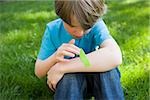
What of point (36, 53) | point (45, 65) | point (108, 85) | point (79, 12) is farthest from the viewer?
point (36, 53)

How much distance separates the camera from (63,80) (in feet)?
7.38

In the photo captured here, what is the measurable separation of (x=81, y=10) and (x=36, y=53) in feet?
4.21

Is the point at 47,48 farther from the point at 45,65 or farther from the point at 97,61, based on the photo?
the point at 97,61

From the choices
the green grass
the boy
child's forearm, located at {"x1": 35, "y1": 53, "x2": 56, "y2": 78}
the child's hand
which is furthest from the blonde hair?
the green grass

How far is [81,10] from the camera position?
2.13 metres

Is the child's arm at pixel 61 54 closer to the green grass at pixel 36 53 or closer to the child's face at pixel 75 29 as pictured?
the child's face at pixel 75 29

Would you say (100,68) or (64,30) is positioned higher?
(64,30)

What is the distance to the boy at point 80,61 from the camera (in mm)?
2157

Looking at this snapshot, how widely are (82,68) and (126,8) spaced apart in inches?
160

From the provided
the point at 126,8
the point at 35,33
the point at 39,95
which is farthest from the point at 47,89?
the point at 126,8

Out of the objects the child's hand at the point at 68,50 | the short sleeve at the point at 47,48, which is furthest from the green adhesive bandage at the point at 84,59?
the short sleeve at the point at 47,48

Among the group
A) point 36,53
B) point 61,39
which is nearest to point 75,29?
point 61,39

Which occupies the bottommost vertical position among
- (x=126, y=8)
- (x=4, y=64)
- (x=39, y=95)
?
(x=39, y=95)

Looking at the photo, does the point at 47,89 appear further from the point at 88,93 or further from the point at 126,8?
the point at 126,8
